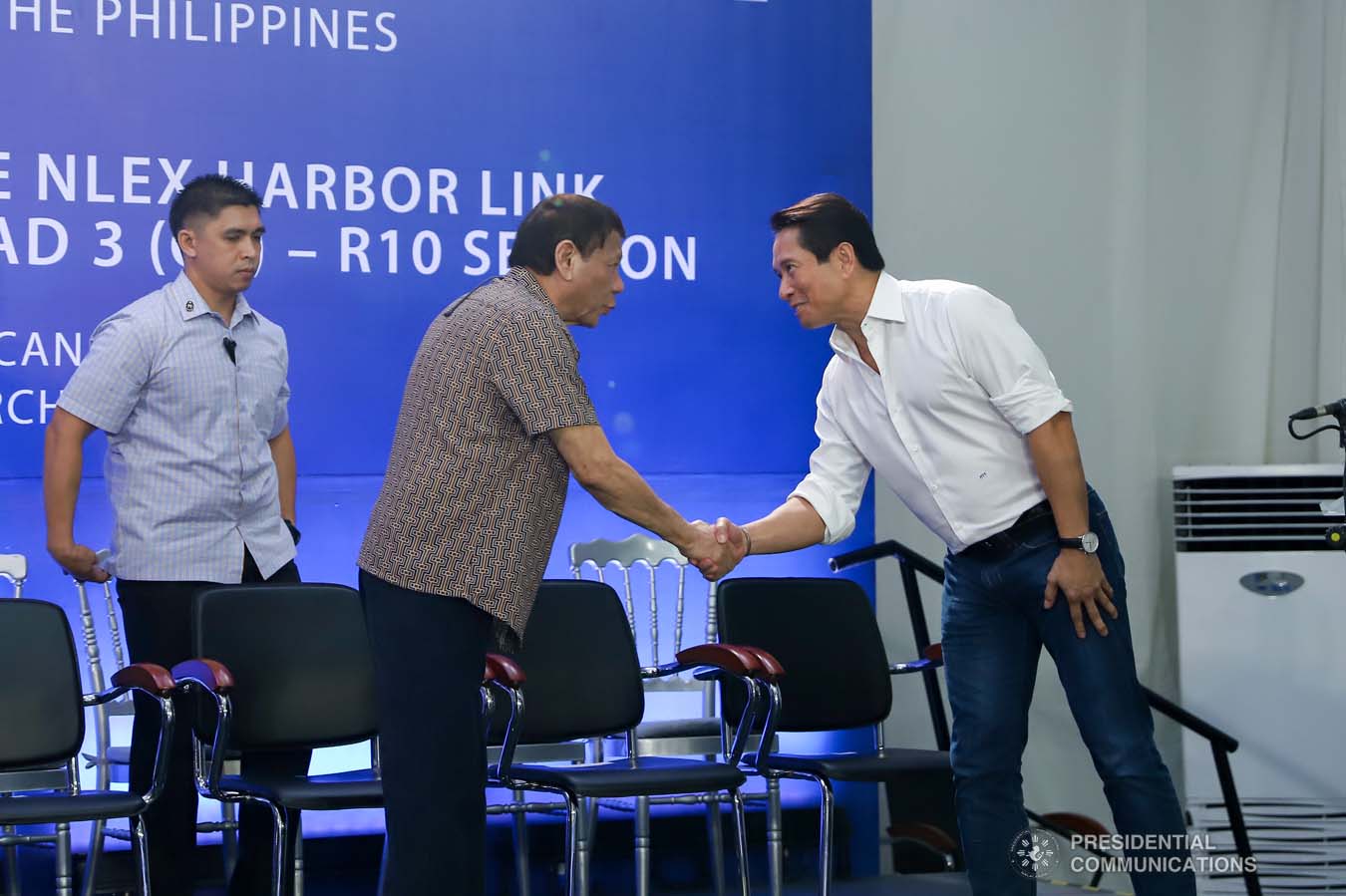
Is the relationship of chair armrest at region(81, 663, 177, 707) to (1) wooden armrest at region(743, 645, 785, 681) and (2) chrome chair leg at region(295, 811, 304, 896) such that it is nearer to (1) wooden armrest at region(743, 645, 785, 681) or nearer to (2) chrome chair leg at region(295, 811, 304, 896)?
(2) chrome chair leg at region(295, 811, 304, 896)

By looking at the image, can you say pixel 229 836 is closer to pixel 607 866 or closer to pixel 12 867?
pixel 12 867

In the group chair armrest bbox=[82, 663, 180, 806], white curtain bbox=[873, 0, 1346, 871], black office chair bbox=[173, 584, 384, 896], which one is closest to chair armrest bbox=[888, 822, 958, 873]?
white curtain bbox=[873, 0, 1346, 871]

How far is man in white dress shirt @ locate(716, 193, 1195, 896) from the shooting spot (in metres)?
2.80

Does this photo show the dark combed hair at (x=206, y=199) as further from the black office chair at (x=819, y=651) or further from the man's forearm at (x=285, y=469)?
the black office chair at (x=819, y=651)

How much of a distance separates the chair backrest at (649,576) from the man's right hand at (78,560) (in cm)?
133

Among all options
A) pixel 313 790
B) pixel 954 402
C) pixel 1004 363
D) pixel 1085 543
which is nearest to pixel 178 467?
pixel 313 790

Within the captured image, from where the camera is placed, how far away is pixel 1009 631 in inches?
115

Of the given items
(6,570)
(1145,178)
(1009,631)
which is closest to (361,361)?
(6,570)

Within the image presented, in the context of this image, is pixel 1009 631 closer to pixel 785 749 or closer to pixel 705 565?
pixel 705 565

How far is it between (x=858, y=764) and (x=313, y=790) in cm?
130

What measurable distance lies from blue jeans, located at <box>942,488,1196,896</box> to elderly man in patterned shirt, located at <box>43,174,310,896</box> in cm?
160

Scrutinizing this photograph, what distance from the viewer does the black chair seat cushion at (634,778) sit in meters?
3.32

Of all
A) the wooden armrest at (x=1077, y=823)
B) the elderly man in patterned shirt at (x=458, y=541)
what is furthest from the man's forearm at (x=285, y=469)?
the wooden armrest at (x=1077, y=823)

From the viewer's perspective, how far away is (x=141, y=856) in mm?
3150
